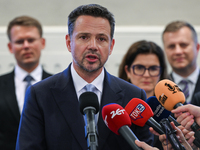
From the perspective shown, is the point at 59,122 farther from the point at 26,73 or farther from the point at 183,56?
the point at 183,56

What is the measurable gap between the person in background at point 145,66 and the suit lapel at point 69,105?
1017 millimetres

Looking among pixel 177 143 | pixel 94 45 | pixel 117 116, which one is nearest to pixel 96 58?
pixel 94 45

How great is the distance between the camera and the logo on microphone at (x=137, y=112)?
1.37 meters

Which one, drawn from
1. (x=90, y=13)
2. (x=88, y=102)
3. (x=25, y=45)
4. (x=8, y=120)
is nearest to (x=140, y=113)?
(x=88, y=102)

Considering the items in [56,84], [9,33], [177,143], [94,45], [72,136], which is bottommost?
[177,143]

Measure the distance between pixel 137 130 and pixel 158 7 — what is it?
3653mm

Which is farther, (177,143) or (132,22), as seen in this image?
(132,22)

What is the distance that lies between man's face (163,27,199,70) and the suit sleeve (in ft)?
6.74

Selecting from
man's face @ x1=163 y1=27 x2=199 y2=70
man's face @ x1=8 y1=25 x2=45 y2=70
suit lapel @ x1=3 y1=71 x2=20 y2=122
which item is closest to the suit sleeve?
suit lapel @ x1=3 y1=71 x2=20 y2=122

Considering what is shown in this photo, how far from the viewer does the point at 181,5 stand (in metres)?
4.86

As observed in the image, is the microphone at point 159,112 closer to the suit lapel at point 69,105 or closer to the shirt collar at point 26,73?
the suit lapel at point 69,105

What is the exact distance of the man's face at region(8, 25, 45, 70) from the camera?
124 inches

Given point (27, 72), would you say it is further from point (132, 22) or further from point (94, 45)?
point (132, 22)

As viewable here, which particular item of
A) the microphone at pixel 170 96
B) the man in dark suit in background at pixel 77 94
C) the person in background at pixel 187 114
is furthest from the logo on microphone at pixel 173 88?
the man in dark suit in background at pixel 77 94
